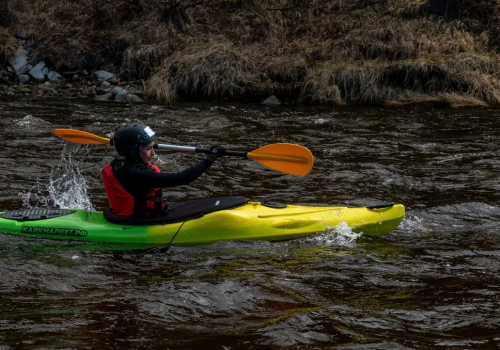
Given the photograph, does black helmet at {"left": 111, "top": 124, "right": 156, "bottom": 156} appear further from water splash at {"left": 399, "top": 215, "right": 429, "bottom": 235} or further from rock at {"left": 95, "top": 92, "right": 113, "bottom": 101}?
rock at {"left": 95, "top": 92, "right": 113, "bottom": 101}

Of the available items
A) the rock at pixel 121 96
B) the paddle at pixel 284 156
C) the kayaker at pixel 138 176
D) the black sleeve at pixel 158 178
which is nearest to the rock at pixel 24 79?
the rock at pixel 121 96

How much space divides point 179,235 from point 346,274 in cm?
150

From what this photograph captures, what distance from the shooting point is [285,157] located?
19.2 ft

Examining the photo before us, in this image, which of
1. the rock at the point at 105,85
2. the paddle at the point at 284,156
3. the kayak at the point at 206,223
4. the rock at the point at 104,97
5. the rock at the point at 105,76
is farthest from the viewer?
the rock at the point at 105,76

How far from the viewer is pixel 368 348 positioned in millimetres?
3105

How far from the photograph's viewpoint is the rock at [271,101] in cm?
1309

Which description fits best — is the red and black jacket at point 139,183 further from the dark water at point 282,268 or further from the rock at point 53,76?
the rock at point 53,76

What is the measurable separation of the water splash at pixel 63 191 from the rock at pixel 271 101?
558cm

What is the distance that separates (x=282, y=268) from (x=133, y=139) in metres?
1.58

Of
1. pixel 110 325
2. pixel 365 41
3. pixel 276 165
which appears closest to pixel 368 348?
pixel 110 325

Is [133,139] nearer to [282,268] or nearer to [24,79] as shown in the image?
[282,268]

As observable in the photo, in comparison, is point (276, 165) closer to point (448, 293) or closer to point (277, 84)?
point (448, 293)

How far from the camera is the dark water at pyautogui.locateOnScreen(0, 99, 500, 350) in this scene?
330 centimetres

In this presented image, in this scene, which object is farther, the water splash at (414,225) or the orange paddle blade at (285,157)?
the orange paddle blade at (285,157)
